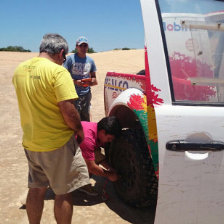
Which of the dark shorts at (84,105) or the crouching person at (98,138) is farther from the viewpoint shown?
the dark shorts at (84,105)

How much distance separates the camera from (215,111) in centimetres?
192

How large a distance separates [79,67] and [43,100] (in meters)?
2.59

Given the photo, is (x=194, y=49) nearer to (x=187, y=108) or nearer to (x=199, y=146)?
(x=187, y=108)

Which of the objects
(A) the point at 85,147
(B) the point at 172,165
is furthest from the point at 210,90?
(A) the point at 85,147

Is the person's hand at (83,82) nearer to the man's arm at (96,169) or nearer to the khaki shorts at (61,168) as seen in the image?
the man's arm at (96,169)

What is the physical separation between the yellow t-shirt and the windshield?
0.75 m

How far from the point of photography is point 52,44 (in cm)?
222

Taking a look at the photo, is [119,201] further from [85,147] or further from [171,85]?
[171,85]

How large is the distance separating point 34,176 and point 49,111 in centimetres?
60

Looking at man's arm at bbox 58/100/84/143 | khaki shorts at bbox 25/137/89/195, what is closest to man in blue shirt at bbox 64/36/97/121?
khaki shorts at bbox 25/137/89/195

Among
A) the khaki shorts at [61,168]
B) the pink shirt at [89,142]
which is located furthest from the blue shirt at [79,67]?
the khaki shorts at [61,168]

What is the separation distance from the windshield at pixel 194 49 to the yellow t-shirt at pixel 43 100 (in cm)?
75

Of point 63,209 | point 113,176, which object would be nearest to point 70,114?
point 63,209

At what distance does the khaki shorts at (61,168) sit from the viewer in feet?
7.49
